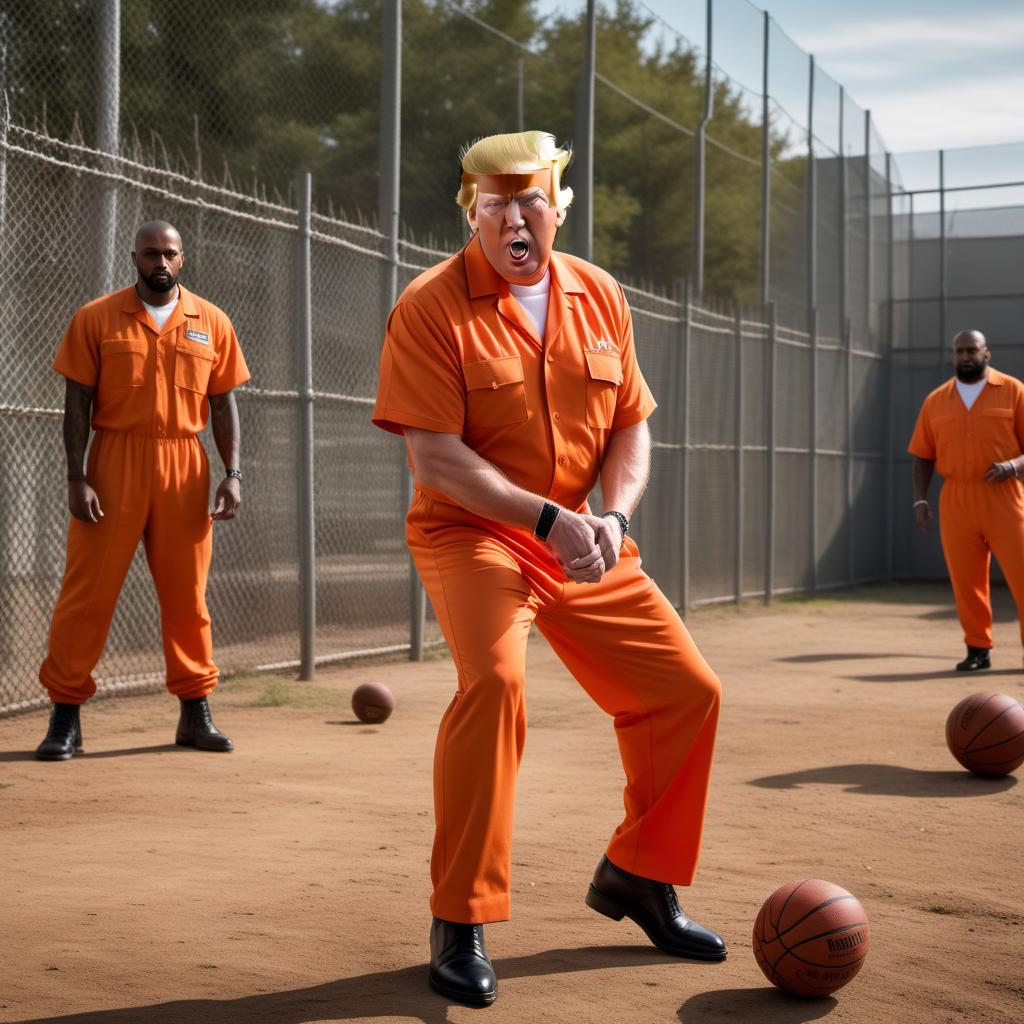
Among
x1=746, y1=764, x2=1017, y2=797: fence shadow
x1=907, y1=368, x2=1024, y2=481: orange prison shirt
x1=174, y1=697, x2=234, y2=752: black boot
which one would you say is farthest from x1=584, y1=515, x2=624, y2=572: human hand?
x1=907, y1=368, x2=1024, y2=481: orange prison shirt

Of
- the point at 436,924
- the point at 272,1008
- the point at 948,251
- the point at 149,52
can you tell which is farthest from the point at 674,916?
the point at 948,251

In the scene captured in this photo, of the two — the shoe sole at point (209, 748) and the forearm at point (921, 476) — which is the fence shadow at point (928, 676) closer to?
the forearm at point (921, 476)

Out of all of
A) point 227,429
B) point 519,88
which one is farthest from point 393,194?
point 519,88

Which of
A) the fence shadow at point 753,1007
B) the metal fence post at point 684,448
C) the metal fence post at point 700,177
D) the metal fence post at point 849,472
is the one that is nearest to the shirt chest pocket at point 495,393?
the fence shadow at point 753,1007

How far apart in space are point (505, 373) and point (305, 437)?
6175 millimetres

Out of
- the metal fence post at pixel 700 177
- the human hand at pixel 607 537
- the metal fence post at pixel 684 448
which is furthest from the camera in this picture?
the metal fence post at pixel 700 177

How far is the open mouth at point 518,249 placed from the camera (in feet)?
13.4

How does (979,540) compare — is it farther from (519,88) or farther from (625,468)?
(519,88)

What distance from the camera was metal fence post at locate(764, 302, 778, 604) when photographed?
17.8 m

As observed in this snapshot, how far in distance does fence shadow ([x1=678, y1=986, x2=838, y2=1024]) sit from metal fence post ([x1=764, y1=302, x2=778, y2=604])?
14.0 m

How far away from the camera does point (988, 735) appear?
22.4ft

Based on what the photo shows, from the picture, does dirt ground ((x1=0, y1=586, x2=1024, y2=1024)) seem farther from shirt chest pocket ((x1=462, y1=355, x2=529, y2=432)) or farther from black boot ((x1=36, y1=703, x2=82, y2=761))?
shirt chest pocket ((x1=462, y1=355, x2=529, y2=432))

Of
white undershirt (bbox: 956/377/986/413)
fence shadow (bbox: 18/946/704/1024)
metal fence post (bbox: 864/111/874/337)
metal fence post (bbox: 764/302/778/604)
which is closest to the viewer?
fence shadow (bbox: 18/946/704/1024)

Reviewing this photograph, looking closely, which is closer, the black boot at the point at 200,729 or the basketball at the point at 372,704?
the black boot at the point at 200,729
